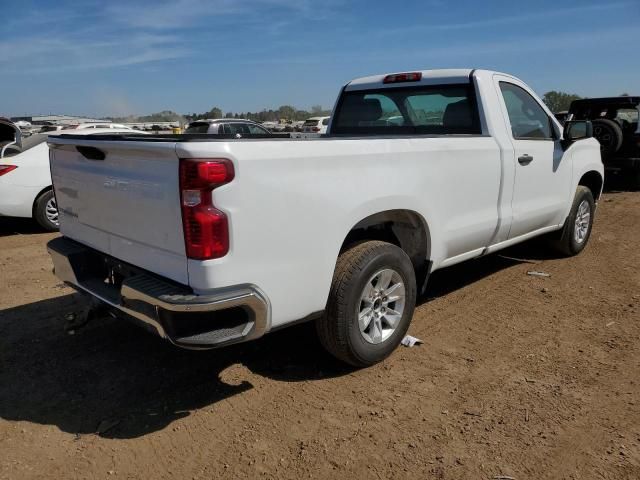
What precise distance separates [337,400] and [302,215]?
118cm

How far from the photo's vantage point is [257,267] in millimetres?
2717

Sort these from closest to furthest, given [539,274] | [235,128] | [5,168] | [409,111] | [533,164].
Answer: [533,164] → [409,111] → [539,274] → [5,168] → [235,128]

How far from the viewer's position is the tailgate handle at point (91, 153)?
311 cm

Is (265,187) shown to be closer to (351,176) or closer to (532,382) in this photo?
(351,176)

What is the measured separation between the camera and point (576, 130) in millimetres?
5203

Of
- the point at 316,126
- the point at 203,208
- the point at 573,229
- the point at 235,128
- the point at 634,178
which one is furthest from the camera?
the point at 316,126

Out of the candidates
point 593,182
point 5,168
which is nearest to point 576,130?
point 593,182

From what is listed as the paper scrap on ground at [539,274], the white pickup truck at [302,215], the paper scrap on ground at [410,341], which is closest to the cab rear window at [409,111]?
the white pickup truck at [302,215]

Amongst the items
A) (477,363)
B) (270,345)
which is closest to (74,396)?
(270,345)

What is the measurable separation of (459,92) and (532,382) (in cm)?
245

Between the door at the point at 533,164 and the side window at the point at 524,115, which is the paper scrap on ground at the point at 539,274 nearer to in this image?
Answer: the door at the point at 533,164

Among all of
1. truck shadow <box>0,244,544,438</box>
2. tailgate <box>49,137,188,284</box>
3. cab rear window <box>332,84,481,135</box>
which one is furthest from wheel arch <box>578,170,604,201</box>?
tailgate <box>49,137,188,284</box>

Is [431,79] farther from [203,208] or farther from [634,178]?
[634,178]

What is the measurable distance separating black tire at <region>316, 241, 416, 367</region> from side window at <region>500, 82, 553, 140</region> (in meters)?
1.93
